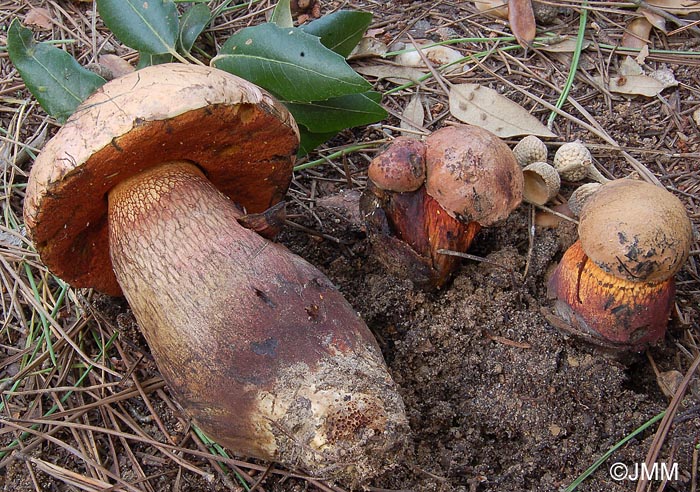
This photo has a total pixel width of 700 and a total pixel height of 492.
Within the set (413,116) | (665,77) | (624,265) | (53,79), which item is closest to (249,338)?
(624,265)

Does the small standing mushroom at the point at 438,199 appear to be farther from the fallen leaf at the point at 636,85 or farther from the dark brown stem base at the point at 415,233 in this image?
the fallen leaf at the point at 636,85

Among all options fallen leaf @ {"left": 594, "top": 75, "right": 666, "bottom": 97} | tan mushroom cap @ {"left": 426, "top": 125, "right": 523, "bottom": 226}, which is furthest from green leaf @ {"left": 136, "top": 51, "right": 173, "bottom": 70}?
fallen leaf @ {"left": 594, "top": 75, "right": 666, "bottom": 97}

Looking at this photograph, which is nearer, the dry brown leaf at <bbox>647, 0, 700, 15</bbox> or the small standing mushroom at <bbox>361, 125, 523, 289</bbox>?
the small standing mushroom at <bbox>361, 125, 523, 289</bbox>

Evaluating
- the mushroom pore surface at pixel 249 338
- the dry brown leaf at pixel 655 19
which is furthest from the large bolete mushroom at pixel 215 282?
the dry brown leaf at pixel 655 19

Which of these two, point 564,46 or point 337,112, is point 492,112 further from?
point 337,112

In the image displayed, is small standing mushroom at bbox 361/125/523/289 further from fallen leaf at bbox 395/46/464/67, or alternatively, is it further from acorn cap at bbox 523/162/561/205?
fallen leaf at bbox 395/46/464/67
